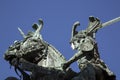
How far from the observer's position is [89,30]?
18.8 meters

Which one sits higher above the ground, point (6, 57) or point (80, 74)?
point (6, 57)

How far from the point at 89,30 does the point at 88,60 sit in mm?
1553

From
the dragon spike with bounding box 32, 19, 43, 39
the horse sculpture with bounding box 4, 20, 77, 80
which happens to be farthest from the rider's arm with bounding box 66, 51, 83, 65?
the dragon spike with bounding box 32, 19, 43, 39

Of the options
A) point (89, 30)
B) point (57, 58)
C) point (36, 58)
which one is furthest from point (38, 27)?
point (89, 30)

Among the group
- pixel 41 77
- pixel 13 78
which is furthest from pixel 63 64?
pixel 13 78

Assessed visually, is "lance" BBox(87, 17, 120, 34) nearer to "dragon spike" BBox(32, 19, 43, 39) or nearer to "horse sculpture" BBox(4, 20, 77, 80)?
"horse sculpture" BBox(4, 20, 77, 80)

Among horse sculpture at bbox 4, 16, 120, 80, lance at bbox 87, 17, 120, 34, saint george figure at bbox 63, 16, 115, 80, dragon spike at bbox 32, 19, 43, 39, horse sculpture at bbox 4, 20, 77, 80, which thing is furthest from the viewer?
dragon spike at bbox 32, 19, 43, 39

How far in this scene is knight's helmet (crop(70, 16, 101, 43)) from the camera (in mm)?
18594

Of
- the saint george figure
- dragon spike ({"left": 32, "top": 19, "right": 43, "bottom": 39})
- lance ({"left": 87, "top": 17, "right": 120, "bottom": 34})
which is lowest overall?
the saint george figure

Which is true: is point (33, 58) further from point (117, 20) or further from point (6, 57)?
point (117, 20)

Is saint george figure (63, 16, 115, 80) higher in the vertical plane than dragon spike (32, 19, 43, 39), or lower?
lower

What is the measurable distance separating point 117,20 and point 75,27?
5.44 feet

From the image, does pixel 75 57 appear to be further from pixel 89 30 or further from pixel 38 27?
pixel 38 27

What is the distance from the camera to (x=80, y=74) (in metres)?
17.0
